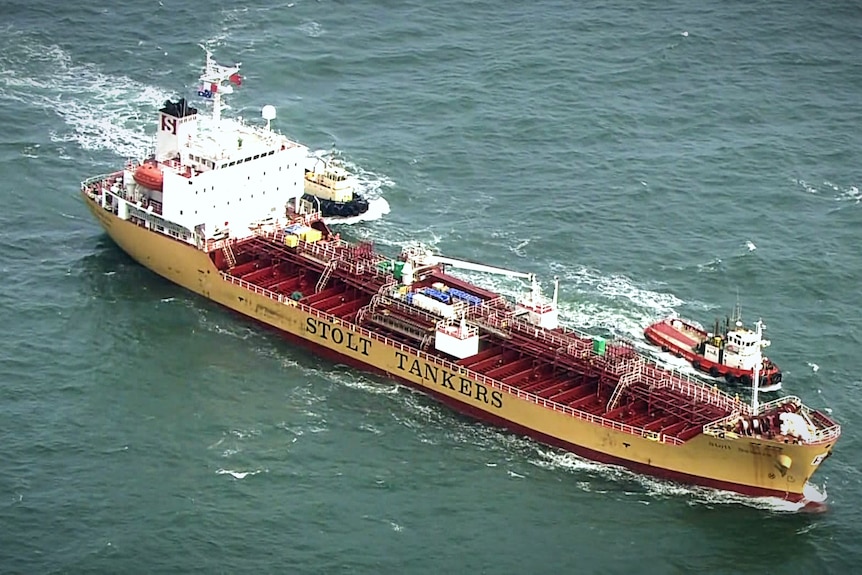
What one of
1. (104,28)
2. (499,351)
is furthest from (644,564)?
(104,28)

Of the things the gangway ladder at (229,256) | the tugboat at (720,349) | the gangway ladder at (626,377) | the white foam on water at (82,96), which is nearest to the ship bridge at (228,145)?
the gangway ladder at (229,256)

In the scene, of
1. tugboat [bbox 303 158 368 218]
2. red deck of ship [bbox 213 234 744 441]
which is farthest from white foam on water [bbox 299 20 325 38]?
red deck of ship [bbox 213 234 744 441]

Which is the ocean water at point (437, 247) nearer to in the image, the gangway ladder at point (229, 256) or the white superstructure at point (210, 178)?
the gangway ladder at point (229, 256)

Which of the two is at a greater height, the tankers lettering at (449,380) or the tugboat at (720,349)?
the tugboat at (720,349)

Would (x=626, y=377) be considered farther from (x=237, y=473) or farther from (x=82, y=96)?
(x=82, y=96)

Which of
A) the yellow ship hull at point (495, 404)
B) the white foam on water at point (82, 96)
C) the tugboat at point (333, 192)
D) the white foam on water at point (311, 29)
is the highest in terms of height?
the white foam on water at point (311, 29)

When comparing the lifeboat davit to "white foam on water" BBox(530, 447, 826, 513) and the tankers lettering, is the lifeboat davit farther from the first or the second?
"white foam on water" BBox(530, 447, 826, 513)
